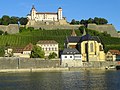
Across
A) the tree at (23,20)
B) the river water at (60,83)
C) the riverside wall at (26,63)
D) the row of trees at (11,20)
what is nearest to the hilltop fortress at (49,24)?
the tree at (23,20)

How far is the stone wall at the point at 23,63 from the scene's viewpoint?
67.2 metres

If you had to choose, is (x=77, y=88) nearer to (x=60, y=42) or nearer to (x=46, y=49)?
(x=46, y=49)

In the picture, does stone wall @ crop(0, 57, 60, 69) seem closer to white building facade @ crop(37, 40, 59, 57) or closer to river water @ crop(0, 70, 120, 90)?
white building facade @ crop(37, 40, 59, 57)

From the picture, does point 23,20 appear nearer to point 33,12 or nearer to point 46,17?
point 33,12

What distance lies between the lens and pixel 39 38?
4220 inches

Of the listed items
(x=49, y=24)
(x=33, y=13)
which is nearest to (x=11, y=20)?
(x=33, y=13)

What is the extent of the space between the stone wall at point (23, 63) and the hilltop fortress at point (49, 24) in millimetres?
52344

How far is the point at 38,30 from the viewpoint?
12225cm

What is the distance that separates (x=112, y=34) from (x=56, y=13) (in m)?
25.9

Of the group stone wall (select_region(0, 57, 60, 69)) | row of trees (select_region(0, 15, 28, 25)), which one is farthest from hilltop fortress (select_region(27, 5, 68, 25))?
stone wall (select_region(0, 57, 60, 69))

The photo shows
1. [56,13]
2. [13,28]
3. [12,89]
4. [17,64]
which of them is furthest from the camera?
[56,13]

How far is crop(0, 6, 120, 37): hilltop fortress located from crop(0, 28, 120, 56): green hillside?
434 cm

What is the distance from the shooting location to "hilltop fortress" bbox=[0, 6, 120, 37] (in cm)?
12162

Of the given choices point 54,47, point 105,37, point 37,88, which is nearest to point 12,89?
point 37,88
